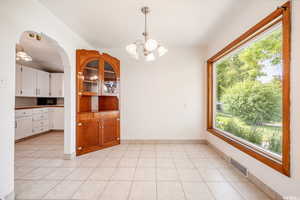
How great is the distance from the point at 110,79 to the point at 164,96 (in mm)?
1501

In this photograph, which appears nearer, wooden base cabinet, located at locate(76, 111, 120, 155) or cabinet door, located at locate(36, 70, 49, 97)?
wooden base cabinet, located at locate(76, 111, 120, 155)

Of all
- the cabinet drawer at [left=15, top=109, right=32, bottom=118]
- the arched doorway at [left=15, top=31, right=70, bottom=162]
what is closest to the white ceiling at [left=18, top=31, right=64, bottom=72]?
the arched doorway at [left=15, top=31, right=70, bottom=162]

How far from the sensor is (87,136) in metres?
3.18

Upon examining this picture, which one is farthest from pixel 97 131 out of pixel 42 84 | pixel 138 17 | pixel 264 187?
pixel 42 84

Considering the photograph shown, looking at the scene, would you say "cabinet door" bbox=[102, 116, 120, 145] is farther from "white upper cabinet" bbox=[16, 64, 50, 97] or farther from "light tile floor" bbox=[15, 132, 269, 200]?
"white upper cabinet" bbox=[16, 64, 50, 97]

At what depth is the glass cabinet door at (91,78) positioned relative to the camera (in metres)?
3.17

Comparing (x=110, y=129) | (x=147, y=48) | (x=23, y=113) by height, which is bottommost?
(x=110, y=129)

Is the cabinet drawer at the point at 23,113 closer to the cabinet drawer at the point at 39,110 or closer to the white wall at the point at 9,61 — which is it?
the cabinet drawer at the point at 39,110

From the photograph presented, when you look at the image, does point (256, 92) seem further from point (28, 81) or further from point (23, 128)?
point (28, 81)

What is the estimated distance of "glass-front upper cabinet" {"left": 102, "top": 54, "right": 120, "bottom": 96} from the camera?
350 centimetres

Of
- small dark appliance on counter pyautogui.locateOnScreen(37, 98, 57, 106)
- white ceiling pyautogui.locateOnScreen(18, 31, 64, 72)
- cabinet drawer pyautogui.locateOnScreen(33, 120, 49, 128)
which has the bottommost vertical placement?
cabinet drawer pyautogui.locateOnScreen(33, 120, 49, 128)

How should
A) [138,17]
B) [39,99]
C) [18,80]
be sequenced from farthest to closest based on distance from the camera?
[39,99]
[18,80]
[138,17]

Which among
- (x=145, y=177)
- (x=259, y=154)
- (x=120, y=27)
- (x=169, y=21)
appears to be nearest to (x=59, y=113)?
(x=120, y=27)

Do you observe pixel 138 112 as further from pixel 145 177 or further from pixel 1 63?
pixel 1 63
